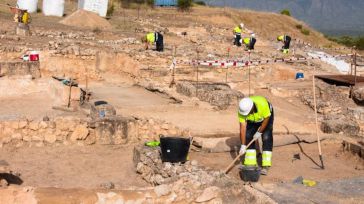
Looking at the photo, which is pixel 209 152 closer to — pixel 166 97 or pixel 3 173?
pixel 3 173

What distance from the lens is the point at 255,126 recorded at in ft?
28.3

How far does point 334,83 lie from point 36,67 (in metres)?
9.54

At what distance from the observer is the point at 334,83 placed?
17.9 metres

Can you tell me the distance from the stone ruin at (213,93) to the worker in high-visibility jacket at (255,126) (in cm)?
468

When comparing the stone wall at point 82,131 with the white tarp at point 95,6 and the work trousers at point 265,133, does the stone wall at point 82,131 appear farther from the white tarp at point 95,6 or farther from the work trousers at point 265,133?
the white tarp at point 95,6

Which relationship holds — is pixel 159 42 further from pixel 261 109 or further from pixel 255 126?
pixel 261 109

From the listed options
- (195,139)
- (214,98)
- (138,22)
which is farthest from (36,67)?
(138,22)

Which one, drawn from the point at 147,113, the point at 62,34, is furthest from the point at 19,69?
the point at 62,34

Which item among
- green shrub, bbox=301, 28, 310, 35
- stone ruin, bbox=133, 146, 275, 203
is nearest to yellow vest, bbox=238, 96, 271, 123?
stone ruin, bbox=133, 146, 275, 203

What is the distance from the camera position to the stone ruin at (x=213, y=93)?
1351 centimetres

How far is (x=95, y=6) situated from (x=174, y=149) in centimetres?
2537

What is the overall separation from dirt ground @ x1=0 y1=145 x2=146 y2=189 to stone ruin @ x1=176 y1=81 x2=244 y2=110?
12.4 ft

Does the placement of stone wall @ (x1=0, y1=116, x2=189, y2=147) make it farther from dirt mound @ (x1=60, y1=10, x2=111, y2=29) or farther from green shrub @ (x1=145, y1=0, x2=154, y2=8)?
green shrub @ (x1=145, y1=0, x2=154, y2=8)

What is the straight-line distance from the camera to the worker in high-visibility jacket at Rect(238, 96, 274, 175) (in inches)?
322
